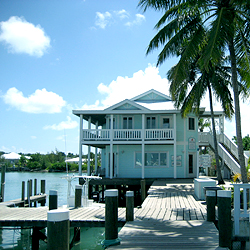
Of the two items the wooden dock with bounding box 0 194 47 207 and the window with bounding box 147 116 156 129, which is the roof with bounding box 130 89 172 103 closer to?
the window with bounding box 147 116 156 129

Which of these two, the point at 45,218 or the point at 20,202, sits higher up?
the point at 45,218

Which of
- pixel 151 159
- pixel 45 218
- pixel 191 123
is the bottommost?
pixel 45 218

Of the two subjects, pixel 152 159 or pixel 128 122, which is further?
pixel 128 122

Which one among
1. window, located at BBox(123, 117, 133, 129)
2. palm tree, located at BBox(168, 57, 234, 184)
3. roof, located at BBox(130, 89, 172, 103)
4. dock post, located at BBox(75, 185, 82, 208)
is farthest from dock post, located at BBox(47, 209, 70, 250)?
roof, located at BBox(130, 89, 172, 103)

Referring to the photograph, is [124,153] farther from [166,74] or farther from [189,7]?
[189,7]

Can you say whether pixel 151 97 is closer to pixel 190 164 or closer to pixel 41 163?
pixel 190 164

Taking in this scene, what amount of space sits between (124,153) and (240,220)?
18247mm

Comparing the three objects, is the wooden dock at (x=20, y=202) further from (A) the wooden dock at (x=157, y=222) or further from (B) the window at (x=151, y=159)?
(B) the window at (x=151, y=159)

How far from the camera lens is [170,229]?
29.1 feet

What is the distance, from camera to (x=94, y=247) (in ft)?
47.1

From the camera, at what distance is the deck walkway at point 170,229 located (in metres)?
7.43

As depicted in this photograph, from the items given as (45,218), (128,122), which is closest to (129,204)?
(45,218)

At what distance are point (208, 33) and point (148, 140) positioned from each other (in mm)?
12995

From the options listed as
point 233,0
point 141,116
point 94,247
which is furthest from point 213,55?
point 141,116
